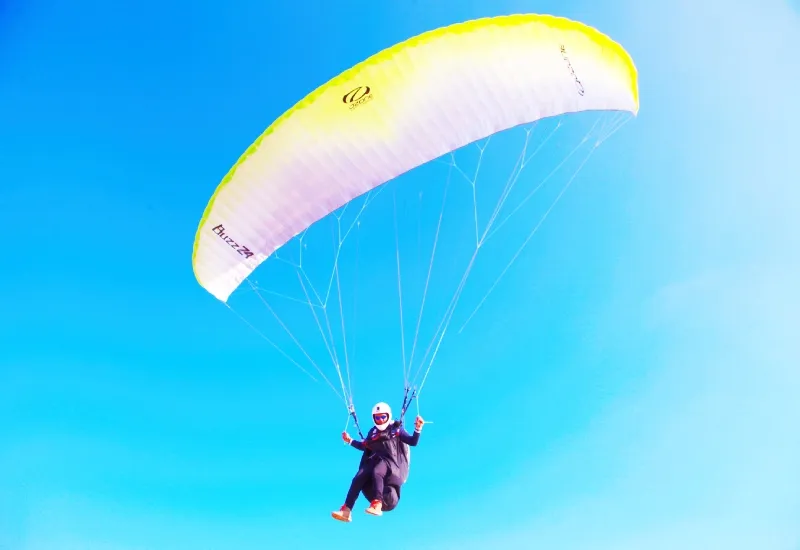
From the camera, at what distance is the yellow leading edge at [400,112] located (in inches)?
330

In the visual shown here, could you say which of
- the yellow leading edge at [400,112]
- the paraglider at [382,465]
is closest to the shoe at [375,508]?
the paraglider at [382,465]

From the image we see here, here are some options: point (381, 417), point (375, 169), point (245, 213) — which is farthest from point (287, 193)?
point (381, 417)

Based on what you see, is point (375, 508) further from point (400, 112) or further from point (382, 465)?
point (400, 112)

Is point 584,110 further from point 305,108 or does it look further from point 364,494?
point 364,494

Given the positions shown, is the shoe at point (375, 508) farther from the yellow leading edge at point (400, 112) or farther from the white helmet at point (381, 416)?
the yellow leading edge at point (400, 112)

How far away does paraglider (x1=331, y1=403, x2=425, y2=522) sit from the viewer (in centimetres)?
905

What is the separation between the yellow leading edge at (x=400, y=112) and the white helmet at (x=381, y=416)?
349 centimetres

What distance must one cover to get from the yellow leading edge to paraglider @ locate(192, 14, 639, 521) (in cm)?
2

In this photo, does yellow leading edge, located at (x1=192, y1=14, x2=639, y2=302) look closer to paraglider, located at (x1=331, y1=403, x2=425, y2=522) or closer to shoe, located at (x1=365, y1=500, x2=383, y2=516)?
paraglider, located at (x1=331, y1=403, x2=425, y2=522)

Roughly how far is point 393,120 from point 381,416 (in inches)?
197

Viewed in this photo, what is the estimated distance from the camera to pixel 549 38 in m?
8.71

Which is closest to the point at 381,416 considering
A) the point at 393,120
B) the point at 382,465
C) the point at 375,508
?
the point at 382,465

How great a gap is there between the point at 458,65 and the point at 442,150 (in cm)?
156

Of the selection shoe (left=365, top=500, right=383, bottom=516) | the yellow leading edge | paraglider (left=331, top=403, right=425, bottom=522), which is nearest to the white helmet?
paraglider (left=331, top=403, right=425, bottom=522)
